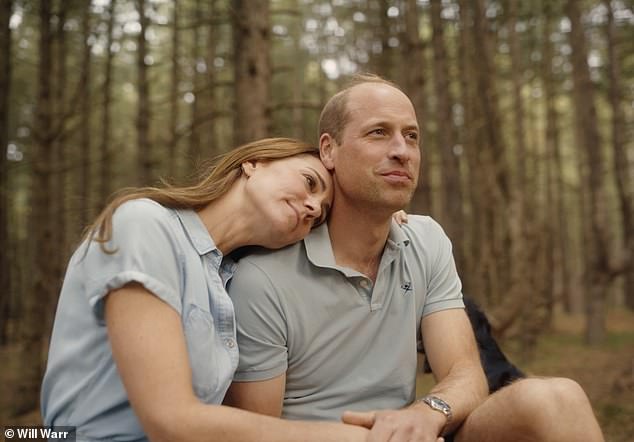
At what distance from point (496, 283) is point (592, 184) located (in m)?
2.68

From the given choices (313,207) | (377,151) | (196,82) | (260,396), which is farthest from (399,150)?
(196,82)

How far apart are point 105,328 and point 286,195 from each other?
33.8 inches

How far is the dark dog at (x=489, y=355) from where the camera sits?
4.49m

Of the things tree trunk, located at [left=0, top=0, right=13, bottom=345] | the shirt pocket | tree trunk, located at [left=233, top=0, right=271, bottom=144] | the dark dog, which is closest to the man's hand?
the shirt pocket

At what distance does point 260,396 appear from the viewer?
8.22ft

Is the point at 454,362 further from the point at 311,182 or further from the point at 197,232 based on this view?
the point at 197,232

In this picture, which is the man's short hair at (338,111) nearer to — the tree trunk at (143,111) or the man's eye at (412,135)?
the man's eye at (412,135)

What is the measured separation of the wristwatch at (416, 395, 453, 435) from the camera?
2496mm

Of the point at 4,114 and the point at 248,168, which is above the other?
the point at 4,114

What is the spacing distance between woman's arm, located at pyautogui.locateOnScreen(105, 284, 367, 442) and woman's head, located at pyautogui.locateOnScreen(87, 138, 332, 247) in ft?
1.33

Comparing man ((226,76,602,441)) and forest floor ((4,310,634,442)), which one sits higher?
man ((226,76,602,441))

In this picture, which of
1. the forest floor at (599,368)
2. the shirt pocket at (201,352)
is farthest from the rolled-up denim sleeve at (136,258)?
the forest floor at (599,368)

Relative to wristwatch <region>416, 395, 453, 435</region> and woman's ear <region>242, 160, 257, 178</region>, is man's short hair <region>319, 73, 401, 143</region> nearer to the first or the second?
woman's ear <region>242, 160, 257, 178</region>

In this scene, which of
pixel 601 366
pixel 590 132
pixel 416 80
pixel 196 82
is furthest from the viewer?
pixel 196 82
